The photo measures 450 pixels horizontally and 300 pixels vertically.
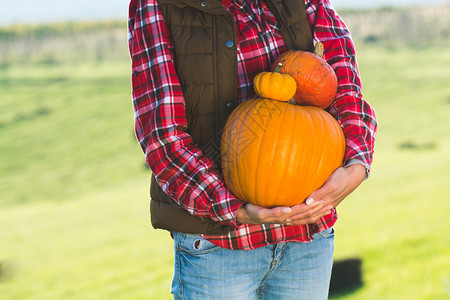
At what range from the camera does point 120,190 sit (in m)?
6.19

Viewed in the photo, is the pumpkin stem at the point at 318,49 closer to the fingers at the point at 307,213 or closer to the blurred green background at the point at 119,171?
the fingers at the point at 307,213

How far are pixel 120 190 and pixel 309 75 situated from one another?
17.0ft

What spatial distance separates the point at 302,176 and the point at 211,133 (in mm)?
288

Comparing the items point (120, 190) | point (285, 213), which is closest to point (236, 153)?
point (285, 213)

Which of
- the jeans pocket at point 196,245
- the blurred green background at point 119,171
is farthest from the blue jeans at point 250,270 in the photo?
the blurred green background at point 119,171

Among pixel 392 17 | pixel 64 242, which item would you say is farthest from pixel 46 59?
pixel 392 17

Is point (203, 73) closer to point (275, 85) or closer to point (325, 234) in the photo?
point (275, 85)

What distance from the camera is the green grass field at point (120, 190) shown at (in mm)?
3680

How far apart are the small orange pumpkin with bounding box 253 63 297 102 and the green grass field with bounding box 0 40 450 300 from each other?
8.06 ft

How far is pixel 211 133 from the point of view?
1356 mm

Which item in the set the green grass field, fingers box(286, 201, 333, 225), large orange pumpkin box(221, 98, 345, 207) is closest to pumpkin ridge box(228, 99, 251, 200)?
large orange pumpkin box(221, 98, 345, 207)

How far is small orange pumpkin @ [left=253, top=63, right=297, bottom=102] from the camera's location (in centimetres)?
127

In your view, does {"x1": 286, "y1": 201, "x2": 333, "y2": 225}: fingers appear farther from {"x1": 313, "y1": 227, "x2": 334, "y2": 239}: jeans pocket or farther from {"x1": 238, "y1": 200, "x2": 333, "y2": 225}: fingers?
{"x1": 313, "y1": 227, "x2": 334, "y2": 239}: jeans pocket

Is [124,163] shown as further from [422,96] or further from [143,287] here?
[422,96]
